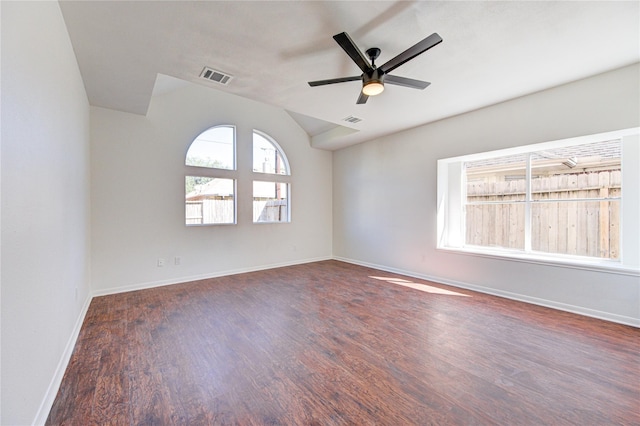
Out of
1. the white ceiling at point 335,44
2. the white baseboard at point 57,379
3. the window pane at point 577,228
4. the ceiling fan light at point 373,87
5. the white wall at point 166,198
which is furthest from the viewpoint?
the white wall at point 166,198

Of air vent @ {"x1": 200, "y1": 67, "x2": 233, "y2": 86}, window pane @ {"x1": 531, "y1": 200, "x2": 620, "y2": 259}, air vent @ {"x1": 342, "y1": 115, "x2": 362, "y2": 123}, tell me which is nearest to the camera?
air vent @ {"x1": 200, "y1": 67, "x2": 233, "y2": 86}

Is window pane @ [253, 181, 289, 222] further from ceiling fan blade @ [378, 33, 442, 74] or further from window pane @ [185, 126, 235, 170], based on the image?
ceiling fan blade @ [378, 33, 442, 74]

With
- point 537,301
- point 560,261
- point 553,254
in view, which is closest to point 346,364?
point 537,301

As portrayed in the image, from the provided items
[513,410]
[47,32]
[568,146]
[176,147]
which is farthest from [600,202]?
[176,147]

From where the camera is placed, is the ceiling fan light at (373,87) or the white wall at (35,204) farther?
the ceiling fan light at (373,87)

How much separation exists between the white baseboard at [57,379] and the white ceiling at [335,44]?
2.67m

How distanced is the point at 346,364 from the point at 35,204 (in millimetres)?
2332

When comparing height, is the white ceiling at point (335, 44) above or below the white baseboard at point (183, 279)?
above

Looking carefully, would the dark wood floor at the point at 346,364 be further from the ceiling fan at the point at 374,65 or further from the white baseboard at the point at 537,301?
the ceiling fan at the point at 374,65

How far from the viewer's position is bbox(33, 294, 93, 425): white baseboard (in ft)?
5.02

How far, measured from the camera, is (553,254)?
3.66 meters

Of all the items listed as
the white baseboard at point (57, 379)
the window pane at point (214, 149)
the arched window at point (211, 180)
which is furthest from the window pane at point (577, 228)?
the white baseboard at point (57, 379)

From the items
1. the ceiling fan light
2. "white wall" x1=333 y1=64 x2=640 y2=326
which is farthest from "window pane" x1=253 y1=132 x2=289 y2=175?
the ceiling fan light

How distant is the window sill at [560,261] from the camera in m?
2.98
